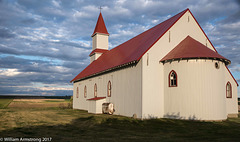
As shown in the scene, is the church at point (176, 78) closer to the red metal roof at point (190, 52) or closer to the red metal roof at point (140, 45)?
the red metal roof at point (190, 52)

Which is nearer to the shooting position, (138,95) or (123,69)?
(138,95)

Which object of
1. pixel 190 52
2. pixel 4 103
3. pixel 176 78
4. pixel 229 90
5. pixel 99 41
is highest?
pixel 99 41

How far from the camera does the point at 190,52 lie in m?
19.9

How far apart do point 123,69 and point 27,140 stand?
44.7 feet

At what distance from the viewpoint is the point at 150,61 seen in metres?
20.4

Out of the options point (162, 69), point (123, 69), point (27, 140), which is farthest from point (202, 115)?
point (27, 140)

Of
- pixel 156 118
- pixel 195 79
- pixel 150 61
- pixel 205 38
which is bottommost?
pixel 156 118

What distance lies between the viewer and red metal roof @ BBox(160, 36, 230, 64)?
1941cm

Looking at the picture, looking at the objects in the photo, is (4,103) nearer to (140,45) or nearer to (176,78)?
(140,45)

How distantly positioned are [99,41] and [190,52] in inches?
942

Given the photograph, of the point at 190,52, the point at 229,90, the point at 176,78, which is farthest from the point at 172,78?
the point at 229,90

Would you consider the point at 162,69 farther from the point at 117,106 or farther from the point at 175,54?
the point at 117,106

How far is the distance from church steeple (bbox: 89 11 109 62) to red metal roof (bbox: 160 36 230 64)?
20.8m

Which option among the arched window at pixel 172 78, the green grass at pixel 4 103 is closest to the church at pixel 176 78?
the arched window at pixel 172 78
